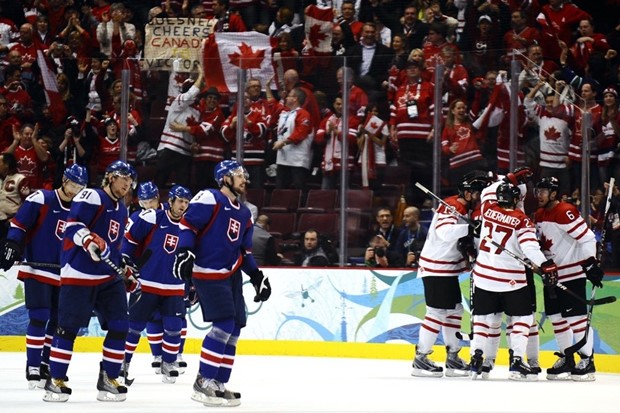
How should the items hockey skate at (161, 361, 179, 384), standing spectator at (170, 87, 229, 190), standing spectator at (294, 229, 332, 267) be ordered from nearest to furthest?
hockey skate at (161, 361, 179, 384), standing spectator at (294, 229, 332, 267), standing spectator at (170, 87, 229, 190)

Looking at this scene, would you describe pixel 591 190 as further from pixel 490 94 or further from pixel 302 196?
pixel 302 196

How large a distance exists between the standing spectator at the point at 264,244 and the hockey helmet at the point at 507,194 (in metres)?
3.17

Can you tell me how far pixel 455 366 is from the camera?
10.1 metres

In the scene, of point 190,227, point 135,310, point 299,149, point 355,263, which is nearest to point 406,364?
point 355,263

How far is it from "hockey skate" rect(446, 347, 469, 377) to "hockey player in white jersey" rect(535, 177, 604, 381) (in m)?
0.69

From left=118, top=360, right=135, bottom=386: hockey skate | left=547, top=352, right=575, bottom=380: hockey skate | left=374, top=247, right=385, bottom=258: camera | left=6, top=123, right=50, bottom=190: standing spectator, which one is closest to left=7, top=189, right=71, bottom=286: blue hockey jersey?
left=118, top=360, right=135, bottom=386: hockey skate

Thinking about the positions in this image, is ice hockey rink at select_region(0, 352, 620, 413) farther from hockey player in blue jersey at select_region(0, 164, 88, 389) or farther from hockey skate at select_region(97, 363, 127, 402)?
hockey player in blue jersey at select_region(0, 164, 88, 389)

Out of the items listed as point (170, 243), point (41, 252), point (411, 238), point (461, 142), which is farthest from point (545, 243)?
point (41, 252)

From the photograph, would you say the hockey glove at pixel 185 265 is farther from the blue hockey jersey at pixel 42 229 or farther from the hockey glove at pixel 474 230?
the hockey glove at pixel 474 230

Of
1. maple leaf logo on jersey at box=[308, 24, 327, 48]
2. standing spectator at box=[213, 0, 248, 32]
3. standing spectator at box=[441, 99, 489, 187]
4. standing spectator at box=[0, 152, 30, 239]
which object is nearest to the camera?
standing spectator at box=[441, 99, 489, 187]

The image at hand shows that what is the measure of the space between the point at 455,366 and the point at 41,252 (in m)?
3.65

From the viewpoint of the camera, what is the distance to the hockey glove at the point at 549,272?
30.9 ft

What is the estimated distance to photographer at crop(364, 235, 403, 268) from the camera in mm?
11781

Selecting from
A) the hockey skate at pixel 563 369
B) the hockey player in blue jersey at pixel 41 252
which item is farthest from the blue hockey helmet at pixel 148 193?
the hockey skate at pixel 563 369
